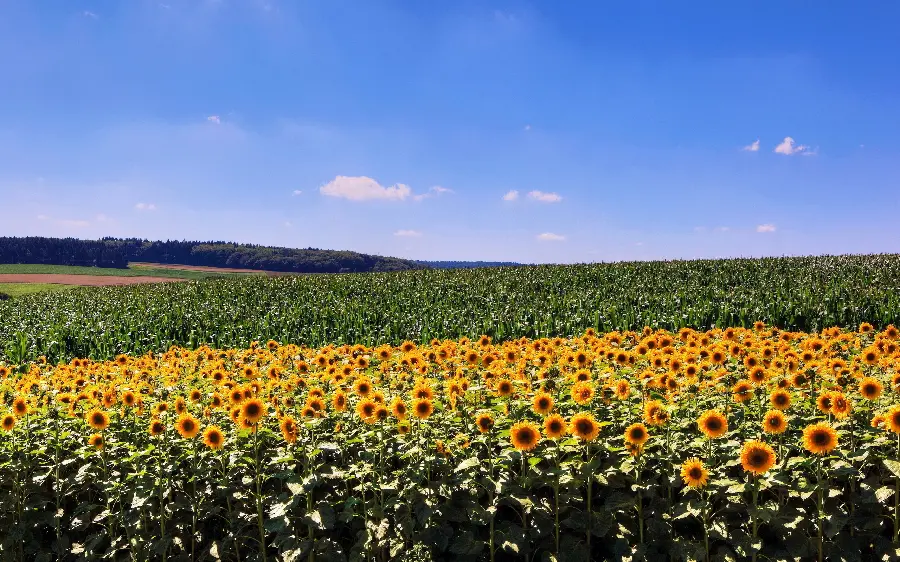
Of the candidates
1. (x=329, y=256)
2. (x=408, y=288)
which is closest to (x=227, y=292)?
(x=408, y=288)

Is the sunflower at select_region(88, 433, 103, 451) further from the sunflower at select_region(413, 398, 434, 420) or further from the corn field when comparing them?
the corn field

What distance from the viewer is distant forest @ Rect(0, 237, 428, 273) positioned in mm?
136875

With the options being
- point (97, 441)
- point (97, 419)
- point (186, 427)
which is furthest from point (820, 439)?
point (97, 419)

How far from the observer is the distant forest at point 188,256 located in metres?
137

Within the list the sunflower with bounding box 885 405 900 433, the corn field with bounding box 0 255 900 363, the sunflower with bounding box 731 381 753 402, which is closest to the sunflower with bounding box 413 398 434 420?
the sunflower with bounding box 731 381 753 402

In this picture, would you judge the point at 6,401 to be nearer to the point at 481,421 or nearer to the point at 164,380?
the point at 164,380

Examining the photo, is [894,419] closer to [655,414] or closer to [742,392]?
[742,392]

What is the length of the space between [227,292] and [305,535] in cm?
3114

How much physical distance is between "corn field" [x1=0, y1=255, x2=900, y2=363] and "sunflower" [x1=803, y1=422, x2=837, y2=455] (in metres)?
14.2

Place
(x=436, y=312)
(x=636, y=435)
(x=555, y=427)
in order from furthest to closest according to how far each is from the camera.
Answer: (x=436, y=312) → (x=636, y=435) → (x=555, y=427)

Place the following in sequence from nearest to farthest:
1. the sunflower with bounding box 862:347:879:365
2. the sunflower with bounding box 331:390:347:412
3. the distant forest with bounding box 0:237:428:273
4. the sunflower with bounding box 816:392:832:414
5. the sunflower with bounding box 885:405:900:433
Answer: the sunflower with bounding box 885:405:900:433, the sunflower with bounding box 816:392:832:414, the sunflower with bounding box 331:390:347:412, the sunflower with bounding box 862:347:879:365, the distant forest with bounding box 0:237:428:273

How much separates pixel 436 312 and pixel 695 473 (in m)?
18.5

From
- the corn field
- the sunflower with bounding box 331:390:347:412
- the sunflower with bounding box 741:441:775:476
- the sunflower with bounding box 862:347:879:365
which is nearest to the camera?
the sunflower with bounding box 741:441:775:476

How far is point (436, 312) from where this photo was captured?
22.3 meters
